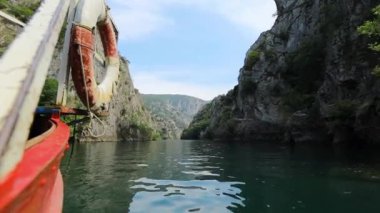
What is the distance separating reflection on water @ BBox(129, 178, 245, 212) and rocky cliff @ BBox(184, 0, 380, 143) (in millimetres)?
24016

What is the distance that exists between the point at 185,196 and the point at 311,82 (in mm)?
47282

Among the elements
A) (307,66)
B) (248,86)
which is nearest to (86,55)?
(307,66)

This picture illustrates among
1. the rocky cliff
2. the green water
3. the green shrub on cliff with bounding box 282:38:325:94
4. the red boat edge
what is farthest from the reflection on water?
the green shrub on cliff with bounding box 282:38:325:94

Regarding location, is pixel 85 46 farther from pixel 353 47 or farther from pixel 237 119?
pixel 237 119

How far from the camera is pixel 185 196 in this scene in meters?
10.5

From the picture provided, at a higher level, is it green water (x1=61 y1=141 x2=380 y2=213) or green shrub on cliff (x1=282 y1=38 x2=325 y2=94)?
green shrub on cliff (x1=282 y1=38 x2=325 y2=94)

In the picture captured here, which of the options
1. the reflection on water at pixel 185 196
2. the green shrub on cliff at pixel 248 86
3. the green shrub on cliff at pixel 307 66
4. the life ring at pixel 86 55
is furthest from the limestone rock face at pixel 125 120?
the life ring at pixel 86 55

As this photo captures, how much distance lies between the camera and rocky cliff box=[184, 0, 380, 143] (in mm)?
35984

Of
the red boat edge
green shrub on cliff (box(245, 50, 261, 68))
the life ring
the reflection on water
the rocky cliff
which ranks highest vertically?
green shrub on cliff (box(245, 50, 261, 68))

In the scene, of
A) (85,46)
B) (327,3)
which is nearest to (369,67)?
(327,3)

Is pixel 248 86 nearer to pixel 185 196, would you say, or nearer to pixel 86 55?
pixel 185 196

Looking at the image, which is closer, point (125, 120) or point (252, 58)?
point (252, 58)

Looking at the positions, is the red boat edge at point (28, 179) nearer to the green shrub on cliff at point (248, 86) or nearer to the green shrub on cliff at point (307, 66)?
the green shrub on cliff at point (307, 66)

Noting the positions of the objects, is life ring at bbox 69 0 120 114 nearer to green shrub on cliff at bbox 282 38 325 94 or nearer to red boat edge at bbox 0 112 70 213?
red boat edge at bbox 0 112 70 213
